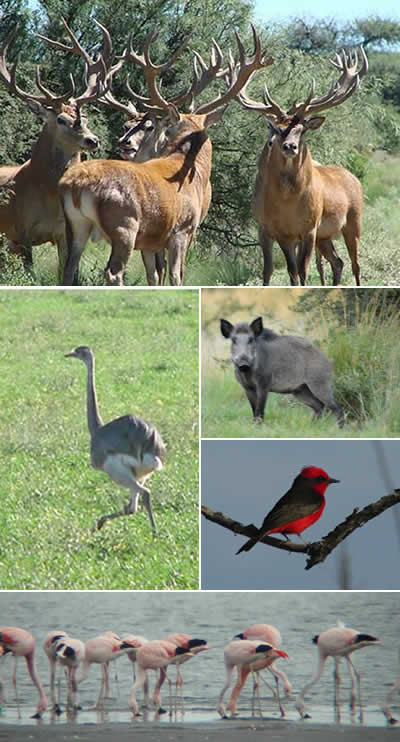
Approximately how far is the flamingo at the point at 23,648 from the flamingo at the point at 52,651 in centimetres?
Answer: 5

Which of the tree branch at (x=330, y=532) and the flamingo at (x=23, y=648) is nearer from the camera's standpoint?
the flamingo at (x=23, y=648)

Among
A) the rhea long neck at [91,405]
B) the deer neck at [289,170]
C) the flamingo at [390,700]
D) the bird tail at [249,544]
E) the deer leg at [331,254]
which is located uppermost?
the deer neck at [289,170]

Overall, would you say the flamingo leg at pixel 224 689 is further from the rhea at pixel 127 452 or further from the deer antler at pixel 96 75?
the deer antler at pixel 96 75

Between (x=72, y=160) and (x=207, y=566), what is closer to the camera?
(x=207, y=566)

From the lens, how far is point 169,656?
786cm

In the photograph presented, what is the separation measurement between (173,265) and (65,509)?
3.91m

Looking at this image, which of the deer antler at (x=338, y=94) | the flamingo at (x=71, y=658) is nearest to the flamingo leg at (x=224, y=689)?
the flamingo at (x=71, y=658)

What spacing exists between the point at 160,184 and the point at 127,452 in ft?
12.0

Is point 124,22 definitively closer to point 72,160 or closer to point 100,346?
point 72,160

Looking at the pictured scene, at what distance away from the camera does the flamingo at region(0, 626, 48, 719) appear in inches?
313

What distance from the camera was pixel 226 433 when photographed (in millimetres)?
8258

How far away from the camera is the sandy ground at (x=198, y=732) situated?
7.60 m

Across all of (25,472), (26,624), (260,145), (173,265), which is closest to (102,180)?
(173,265)

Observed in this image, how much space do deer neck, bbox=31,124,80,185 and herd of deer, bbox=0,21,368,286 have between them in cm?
1
